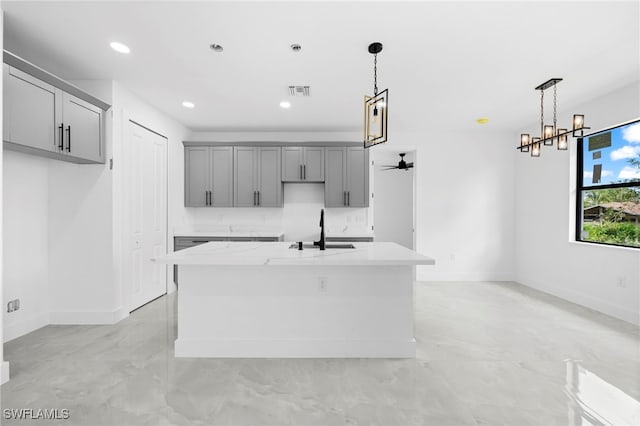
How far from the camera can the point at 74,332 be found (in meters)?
3.08

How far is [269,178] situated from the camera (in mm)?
5148

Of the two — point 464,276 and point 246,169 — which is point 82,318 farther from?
point 464,276

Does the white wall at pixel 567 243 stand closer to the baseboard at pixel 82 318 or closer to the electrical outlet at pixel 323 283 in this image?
the electrical outlet at pixel 323 283

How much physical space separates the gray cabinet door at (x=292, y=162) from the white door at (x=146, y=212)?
5.86ft

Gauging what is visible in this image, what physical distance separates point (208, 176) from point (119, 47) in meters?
2.63

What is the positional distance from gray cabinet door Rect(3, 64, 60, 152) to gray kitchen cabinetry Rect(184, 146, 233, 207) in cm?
243

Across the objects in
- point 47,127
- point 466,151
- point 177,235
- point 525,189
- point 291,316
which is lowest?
point 291,316

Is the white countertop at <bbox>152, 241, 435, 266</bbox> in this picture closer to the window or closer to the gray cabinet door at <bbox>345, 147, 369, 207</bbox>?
the gray cabinet door at <bbox>345, 147, 369, 207</bbox>

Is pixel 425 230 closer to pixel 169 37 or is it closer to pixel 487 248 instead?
pixel 487 248

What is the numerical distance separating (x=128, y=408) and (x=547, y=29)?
395 centimetres

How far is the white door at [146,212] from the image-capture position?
371 centimetres

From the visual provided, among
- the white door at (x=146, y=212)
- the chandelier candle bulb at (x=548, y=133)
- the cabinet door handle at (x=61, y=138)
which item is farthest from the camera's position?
the white door at (x=146, y=212)

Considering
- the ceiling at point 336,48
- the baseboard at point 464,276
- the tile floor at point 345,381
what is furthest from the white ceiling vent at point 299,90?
the baseboard at point 464,276

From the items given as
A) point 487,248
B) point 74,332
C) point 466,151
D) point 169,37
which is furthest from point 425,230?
point 74,332
